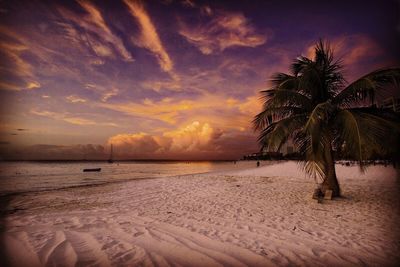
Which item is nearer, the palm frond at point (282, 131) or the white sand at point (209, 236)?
the white sand at point (209, 236)

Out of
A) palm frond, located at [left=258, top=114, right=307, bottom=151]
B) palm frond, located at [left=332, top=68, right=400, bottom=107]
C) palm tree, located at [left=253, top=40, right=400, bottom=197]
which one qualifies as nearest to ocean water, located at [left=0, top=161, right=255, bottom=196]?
palm frond, located at [left=258, top=114, right=307, bottom=151]

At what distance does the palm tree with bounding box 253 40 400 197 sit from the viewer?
588 cm

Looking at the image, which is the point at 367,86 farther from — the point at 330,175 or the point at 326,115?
the point at 330,175

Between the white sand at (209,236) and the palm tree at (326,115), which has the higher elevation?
the palm tree at (326,115)

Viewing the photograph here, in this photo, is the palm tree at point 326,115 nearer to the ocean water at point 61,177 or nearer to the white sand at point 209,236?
the white sand at point 209,236

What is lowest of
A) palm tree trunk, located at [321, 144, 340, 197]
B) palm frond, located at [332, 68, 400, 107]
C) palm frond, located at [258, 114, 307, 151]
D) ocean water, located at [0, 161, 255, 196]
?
ocean water, located at [0, 161, 255, 196]

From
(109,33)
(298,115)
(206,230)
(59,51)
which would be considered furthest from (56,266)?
(298,115)

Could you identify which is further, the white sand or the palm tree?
the palm tree

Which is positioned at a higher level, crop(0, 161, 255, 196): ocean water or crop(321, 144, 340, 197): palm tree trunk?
crop(321, 144, 340, 197): palm tree trunk

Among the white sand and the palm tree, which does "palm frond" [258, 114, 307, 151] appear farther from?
the white sand

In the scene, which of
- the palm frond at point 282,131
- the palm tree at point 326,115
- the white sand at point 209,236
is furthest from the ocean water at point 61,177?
the palm tree at point 326,115

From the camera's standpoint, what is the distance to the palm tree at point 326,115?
5883 mm

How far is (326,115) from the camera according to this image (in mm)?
5918

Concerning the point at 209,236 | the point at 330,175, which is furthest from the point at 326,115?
the point at 209,236
